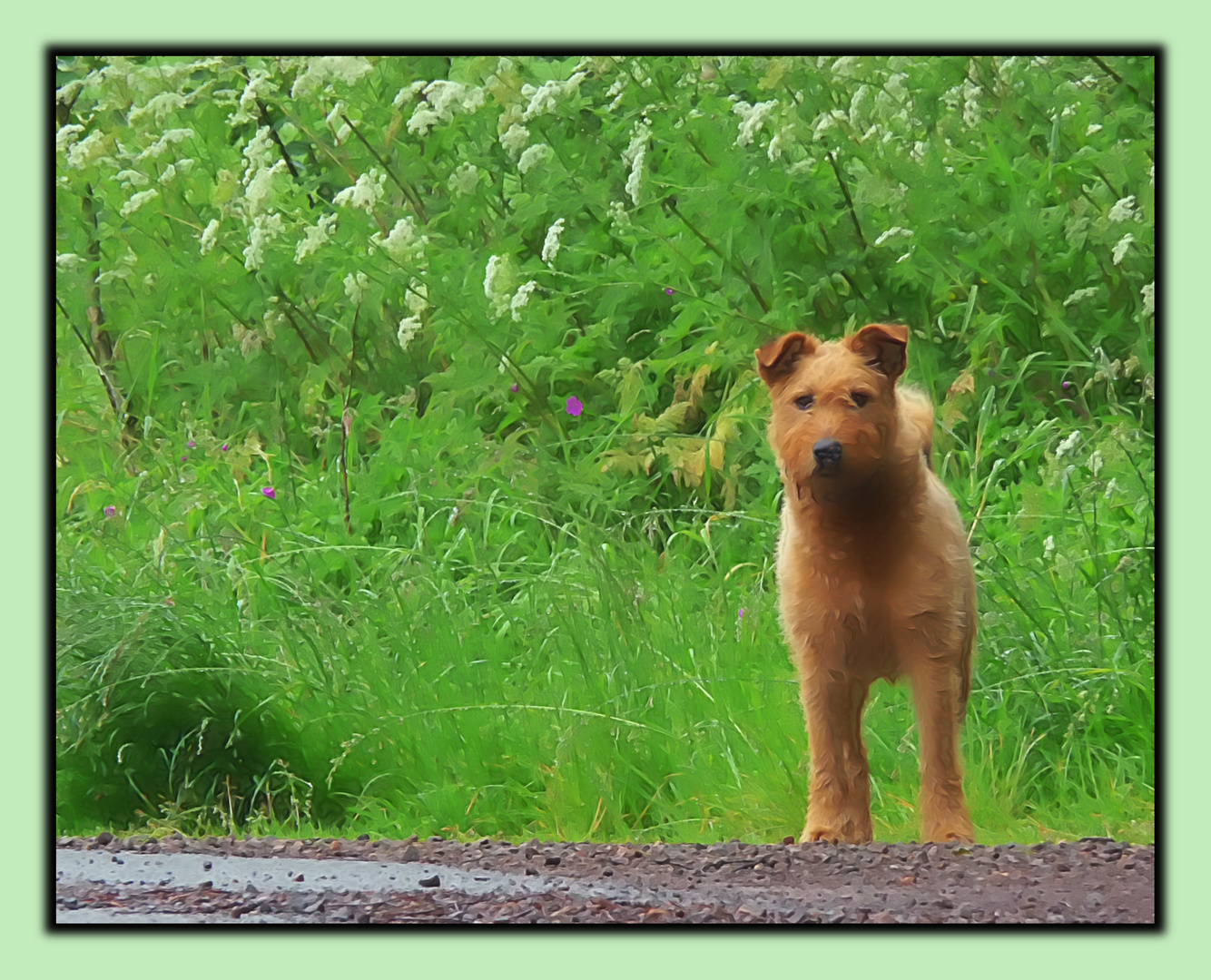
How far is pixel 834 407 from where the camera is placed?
4.66 meters

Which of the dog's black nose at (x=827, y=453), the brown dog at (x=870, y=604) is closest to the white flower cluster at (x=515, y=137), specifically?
the brown dog at (x=870, y=604)

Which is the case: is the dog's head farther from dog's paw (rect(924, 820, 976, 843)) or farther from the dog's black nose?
dog's paw (rect(924, 820, 976, 843))

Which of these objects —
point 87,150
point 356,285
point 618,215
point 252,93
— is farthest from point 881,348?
point 87,150

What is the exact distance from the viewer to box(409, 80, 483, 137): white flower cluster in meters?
6.54

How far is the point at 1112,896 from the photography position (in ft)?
15.4

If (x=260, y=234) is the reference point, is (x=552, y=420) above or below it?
below

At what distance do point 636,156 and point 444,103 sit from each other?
2.58 ft

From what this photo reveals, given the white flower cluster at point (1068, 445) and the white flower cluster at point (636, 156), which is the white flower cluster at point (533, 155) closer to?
the white flower cluster at point (636, 156)

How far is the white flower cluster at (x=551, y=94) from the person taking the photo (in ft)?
21.8

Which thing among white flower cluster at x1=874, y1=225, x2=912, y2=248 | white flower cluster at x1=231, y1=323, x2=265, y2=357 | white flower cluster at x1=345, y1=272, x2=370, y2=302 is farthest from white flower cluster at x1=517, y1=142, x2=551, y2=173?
white flower cluster at x1=231, y1=323, x2=265, y2=357

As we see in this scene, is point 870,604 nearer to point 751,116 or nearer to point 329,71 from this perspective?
point 751,116

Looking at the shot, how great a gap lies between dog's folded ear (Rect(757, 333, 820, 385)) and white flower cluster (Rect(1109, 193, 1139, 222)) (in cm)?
195

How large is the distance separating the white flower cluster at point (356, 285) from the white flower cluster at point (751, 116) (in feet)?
5.74

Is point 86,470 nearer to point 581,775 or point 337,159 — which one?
point 337,159
